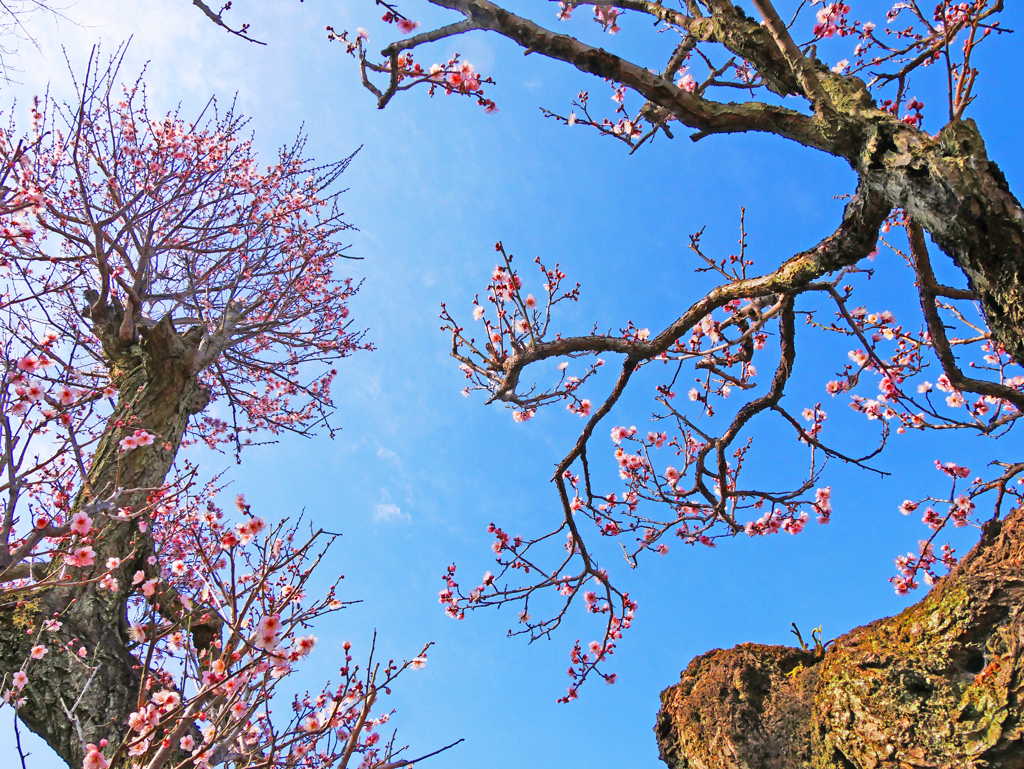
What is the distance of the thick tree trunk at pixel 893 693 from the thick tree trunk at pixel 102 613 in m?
3.89

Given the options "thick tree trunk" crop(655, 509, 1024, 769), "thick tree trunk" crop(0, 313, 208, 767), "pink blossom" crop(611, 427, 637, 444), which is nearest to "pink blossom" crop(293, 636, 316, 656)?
"thick tree trunk" crop(0, 313, 208, 767)

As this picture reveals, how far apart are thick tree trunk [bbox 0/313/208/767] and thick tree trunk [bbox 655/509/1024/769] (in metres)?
3.89

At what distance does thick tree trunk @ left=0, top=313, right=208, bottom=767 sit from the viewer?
13.1 feet

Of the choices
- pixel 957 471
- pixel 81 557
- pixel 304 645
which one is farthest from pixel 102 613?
pixel 957 471

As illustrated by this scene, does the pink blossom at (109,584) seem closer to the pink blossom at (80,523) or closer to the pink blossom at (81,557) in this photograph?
the pink blossom at (81,557)

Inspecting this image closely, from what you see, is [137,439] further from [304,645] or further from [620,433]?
[620,433]

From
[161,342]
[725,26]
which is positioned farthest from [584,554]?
[161,342]

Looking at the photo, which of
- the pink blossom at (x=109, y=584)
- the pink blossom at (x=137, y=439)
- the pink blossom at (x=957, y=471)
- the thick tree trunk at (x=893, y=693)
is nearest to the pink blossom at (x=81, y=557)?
the pink blossom at (x=109, y=584)

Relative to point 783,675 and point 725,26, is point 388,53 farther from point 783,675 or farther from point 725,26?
point 783,675

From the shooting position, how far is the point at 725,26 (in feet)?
10.6

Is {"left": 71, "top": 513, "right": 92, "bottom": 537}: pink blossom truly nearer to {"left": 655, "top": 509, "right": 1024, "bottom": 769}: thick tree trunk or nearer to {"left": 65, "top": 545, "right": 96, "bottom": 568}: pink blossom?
{"left": 65, "top": 545, "right": 96, "bottom": 568}: pink blossom

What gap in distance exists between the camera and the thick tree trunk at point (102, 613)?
4.00 meters

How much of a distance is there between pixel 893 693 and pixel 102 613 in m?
5.93

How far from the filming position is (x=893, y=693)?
9.28 ft
